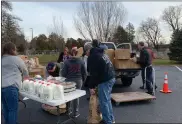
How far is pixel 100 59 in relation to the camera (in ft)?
15.1

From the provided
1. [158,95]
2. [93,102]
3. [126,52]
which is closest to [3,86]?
[93,102]

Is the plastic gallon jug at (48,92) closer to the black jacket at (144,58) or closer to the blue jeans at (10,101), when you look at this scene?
the blue jeans at (10,101)

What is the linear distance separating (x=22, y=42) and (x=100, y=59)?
102 ft

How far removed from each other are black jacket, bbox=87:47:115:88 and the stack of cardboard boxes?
2794 mm

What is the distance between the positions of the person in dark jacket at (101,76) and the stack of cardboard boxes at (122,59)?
2.76 metres

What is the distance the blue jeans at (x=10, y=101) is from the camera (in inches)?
165

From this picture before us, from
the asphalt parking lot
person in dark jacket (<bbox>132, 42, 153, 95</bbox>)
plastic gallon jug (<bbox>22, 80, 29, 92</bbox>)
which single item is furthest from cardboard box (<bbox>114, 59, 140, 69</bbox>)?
plastic gallon jug (<bbox>22, 80, 29, 92</bbox>)

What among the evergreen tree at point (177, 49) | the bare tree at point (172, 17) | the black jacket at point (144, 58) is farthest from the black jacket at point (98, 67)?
the bare tree at point (172, 17)

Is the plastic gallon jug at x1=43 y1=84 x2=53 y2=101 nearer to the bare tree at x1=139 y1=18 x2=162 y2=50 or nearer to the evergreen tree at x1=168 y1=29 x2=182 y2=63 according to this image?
the evergreen tree at x1=168 y1=29 x2=182 y2=63

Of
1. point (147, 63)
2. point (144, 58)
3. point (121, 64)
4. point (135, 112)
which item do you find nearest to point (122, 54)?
point (121, 64)

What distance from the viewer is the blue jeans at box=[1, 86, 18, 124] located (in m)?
4.18

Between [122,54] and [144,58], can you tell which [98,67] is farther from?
[144,58]

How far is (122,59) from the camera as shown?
24.6ft

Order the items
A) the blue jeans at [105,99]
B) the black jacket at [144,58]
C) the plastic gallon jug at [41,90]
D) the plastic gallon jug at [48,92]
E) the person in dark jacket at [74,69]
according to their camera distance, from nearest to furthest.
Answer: the plastic gallon jug at [48,92], the plastic gallon jug at [41,90], the blue jeans at [105,99], the person in dark jacket at [74,69], the black jacket at [144,58]
